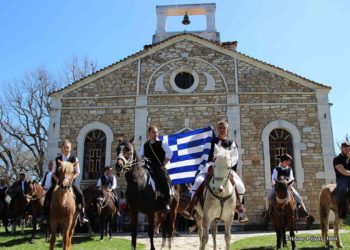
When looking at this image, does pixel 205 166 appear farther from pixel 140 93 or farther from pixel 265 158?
pixel 140 93

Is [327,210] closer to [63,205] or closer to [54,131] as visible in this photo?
[63,205]

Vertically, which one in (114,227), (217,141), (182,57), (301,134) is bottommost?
(114,227)

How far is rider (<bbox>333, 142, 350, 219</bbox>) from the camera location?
740cm

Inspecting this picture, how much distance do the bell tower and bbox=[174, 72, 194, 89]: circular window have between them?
12.4 ft

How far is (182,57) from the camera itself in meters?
16.0

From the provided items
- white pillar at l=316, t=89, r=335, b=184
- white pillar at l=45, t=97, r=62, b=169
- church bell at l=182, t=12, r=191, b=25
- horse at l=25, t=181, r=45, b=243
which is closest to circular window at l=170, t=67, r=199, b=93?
church bell at l=182, t=12, r=191, b=25

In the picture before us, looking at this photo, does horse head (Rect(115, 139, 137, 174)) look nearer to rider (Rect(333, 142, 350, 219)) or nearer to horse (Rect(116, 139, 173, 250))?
horse (Rect(116, 139, 173, 250))

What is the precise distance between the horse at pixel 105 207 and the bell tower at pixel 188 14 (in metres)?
10.3

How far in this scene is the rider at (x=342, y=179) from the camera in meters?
7.40

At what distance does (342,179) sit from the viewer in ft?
24.7

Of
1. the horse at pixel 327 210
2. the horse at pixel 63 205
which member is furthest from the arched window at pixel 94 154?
the horse at pixel 327 210

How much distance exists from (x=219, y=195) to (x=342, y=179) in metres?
3.40

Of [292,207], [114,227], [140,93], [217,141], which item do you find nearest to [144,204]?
[217,141]

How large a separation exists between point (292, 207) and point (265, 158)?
663 centimetres
